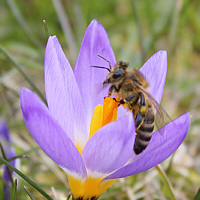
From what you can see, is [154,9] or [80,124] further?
[154,9]

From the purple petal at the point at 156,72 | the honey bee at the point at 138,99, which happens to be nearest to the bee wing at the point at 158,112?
the honey bee at the point at 138,99

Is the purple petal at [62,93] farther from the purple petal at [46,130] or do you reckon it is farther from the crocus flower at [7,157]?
the crocus flower at [7,157]

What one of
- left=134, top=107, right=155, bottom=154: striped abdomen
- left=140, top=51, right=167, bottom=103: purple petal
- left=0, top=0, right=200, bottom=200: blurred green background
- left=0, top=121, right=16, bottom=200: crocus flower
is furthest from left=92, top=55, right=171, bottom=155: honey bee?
left=0, top=0, right=200, bottom=200: blurred green background

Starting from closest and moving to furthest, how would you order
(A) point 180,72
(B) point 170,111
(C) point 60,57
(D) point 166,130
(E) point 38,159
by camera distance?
(D) point 166,130
(C) point 60,57
(E) point 38,159
(B) point 170,111
(A) point 180,72

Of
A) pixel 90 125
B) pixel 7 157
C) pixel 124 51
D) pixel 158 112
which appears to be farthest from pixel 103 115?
pixel 124 51

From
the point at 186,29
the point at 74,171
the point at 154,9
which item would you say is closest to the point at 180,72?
the point at 186,29

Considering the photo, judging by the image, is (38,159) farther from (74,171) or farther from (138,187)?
(74,171)

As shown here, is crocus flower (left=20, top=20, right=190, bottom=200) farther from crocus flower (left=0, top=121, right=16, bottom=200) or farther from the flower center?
crocus flower (left=0, top=121, right=16, bottom=200)
